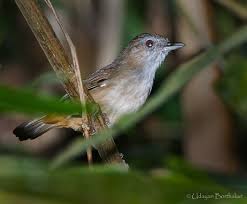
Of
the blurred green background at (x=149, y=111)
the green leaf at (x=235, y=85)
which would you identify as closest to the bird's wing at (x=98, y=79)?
the blurred green background at (x=149, y=111)

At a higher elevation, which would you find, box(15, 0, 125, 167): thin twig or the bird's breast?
the bird's breast

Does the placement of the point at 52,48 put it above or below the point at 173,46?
below

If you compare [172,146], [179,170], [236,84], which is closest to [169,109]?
[172,146]

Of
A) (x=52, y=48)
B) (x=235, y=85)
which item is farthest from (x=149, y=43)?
(x=52, y=48)

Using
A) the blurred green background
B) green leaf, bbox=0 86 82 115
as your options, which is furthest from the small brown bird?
green leaf, bbox=0 86 82 115

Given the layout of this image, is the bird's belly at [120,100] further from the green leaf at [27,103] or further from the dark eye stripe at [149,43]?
the green leaf at [27,103]

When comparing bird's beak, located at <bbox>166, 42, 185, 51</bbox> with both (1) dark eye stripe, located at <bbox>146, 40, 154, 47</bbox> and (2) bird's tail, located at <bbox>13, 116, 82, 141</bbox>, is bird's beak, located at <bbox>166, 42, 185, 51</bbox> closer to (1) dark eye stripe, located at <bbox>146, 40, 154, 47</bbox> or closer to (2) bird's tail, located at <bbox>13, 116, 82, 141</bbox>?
(1) dark eye stripe, located at <bbox>146, 40, 154, 47</bbox>

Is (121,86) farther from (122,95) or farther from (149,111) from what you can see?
(149,111)
